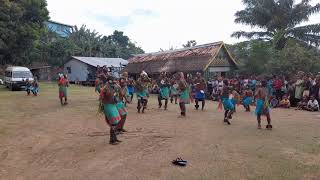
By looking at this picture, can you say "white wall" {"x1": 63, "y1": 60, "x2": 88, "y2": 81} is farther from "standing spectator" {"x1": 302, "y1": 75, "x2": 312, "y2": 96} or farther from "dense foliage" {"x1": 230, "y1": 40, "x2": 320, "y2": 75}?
"standing spectator" {"x1": 302, "y1": 75, "x2": 312, "y2": 96}

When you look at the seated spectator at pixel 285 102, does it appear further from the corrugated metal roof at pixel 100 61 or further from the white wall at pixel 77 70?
the white wall at pixel 77 70

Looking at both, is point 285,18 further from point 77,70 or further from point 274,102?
point 77,70

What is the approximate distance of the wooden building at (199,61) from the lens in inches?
1037

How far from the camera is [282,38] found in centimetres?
2820

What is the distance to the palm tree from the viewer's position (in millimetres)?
28062

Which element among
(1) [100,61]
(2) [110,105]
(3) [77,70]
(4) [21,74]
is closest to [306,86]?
(2) [110,105]

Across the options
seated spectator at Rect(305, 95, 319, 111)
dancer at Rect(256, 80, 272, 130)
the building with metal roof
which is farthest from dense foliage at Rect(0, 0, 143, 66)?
dancer at Rect(256, 80, 272, 130)

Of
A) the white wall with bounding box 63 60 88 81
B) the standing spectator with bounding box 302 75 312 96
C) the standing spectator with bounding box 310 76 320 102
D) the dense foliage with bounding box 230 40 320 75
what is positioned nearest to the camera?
the standing spectator with bounding box 310 76 320 102

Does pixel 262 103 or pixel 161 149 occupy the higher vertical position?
pixel 262 103

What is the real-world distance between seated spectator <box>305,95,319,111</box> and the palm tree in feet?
40.7

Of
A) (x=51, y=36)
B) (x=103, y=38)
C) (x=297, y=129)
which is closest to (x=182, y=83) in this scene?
(x=297, y=129)

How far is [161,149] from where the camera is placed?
852cm

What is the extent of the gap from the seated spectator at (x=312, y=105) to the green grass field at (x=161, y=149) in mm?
2357

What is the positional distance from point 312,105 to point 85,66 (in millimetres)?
28446
